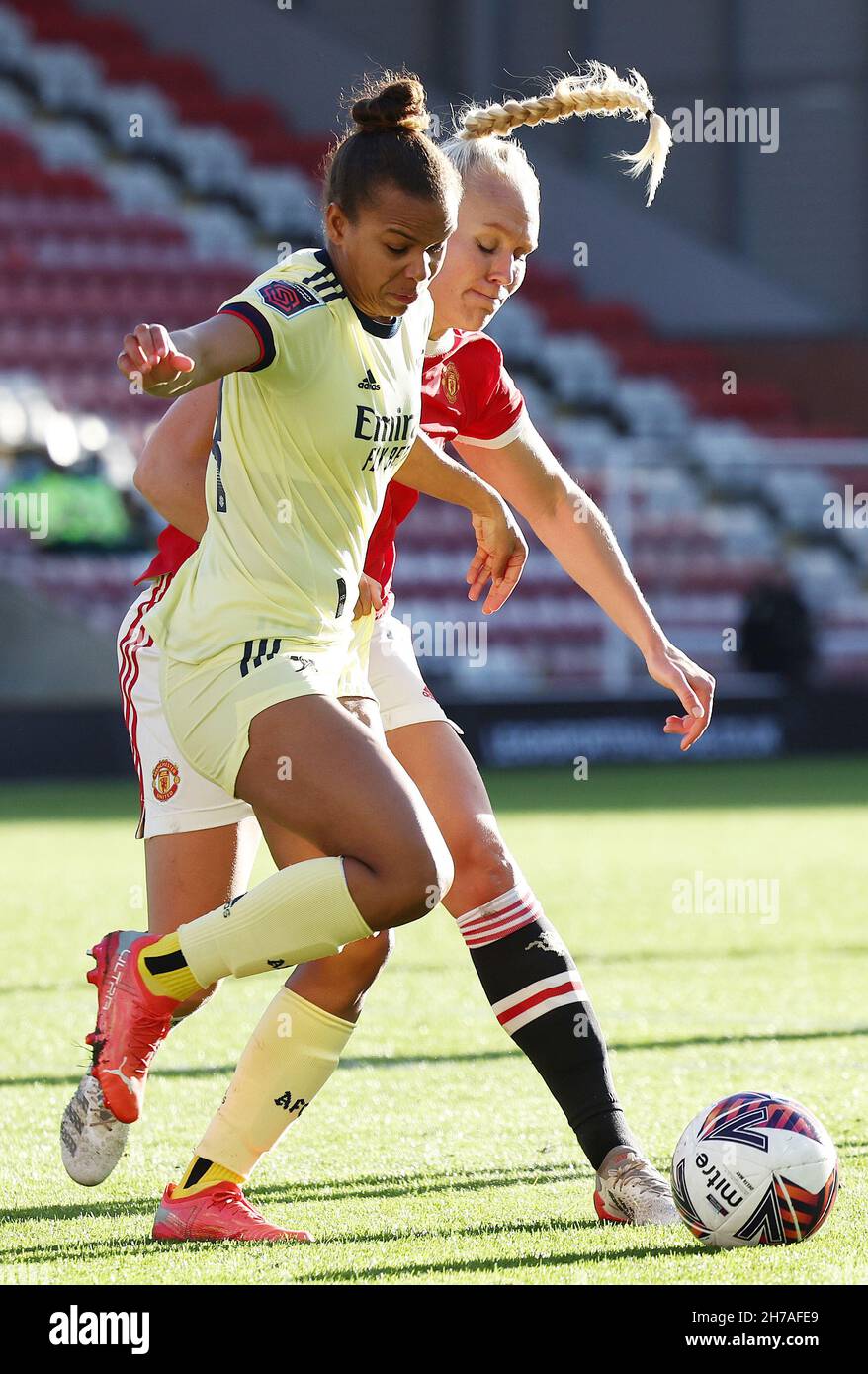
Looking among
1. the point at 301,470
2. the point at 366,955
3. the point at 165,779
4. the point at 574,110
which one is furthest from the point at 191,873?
the point at 574,110

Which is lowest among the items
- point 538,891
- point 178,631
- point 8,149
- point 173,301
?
point 538,891

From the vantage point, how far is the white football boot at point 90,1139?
12.1ft

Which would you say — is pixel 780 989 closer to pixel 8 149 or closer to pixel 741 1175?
pixel 741 1175

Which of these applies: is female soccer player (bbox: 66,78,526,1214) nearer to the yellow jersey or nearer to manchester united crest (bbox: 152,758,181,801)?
the yellow jersey

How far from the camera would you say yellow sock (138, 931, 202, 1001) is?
10.5 feet

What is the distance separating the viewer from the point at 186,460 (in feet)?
11.3

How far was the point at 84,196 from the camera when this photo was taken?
2059 centimetres

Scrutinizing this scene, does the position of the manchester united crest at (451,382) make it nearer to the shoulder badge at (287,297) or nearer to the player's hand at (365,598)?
the player's hand at (365,598)

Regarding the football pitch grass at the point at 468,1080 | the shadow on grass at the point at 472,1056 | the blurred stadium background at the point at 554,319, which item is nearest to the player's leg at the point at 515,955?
the football pitch grass at the point at 468,1080

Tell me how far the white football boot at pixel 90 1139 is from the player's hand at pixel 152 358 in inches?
60.3

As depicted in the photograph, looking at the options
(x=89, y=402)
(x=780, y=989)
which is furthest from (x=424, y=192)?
(x=89, y=402)

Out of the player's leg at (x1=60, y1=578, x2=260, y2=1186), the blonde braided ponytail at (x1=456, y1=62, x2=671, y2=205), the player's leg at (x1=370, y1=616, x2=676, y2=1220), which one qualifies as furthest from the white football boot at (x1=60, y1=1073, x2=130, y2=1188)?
the blonde braided ponytail at (x1=456, y1=62, x2=671, y2=205)

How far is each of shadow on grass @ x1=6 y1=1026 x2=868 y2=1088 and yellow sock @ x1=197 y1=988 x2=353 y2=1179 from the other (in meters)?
1.48

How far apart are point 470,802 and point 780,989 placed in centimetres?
285
